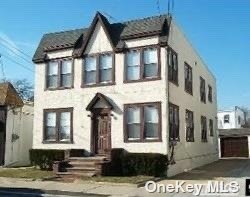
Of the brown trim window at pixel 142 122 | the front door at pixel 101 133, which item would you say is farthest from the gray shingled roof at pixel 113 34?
the front door at pixel 101 133

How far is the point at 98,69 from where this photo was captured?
81.1 ft

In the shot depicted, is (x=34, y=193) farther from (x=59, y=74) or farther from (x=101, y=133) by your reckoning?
(x=59, y=74)

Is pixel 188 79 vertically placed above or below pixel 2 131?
above

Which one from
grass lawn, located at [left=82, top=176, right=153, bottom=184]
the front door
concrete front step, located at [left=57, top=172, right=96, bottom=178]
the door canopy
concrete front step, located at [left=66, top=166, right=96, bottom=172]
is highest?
the door canopy

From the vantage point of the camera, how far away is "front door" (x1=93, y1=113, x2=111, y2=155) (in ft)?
78.3

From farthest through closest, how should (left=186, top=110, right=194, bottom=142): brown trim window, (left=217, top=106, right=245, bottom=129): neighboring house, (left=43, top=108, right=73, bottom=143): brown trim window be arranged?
1. (left=217, top=106, right=245, bottom=129): neighboring house
2. (left=186, top=110, right=194, bottom=142): brown trim window
3. (left=43, top=108, right=73, bottom=143): brown trim window

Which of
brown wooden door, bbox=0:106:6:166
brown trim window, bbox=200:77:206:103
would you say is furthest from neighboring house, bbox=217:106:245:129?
brown wooden door, bbox=0:106:6:166

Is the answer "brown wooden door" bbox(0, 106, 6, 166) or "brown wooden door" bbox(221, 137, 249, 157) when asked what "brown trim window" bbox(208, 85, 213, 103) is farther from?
"brown wooden door" bbox(0, 106, 6, 166)

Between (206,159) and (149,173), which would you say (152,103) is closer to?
(149,173)

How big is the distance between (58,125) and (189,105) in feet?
29.5

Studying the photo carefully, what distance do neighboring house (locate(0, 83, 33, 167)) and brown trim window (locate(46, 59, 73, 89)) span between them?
18.7ft

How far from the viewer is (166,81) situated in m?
22.4

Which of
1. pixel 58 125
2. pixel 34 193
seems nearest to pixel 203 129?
pixel 58 125

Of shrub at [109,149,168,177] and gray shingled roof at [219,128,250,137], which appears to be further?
gray shingled roof at [219,128,250,137]
